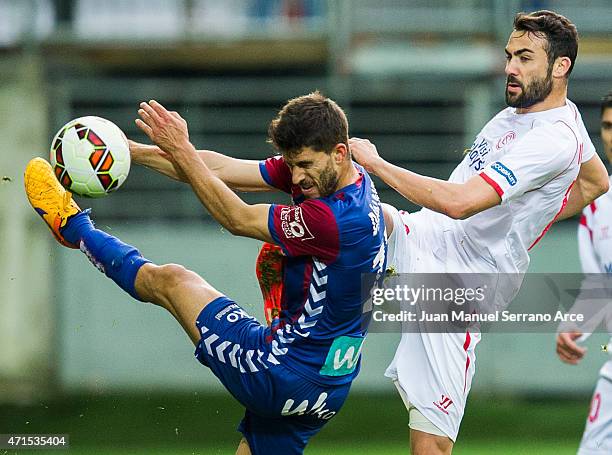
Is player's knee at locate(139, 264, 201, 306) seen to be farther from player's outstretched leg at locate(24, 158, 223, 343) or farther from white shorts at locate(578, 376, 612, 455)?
white shorts at locate(578, 376, 612, 455)

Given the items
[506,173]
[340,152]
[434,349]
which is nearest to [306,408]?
[434,349]

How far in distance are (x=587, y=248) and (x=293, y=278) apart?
251 centimetres

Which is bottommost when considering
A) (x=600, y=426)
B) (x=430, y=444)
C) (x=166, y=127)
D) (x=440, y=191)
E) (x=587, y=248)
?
(x=600, y=426)

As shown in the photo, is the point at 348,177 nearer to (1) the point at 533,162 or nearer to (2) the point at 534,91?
(1) the point at 533,162

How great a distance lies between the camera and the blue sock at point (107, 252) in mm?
5484

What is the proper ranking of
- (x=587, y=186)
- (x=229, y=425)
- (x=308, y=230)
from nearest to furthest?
(x=308, y=230), (x=587, y=186), (x=229, y=425)

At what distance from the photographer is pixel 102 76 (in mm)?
13859

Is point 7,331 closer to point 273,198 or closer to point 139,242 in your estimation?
point 139,242

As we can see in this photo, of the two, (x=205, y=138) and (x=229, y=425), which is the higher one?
(x=205, y=138)

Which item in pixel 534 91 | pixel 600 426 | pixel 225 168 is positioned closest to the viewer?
pixel 534 91

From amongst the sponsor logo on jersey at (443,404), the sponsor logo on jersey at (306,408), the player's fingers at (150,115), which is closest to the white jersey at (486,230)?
the sponsor logo on jersey at (443,404)

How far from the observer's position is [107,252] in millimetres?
5562

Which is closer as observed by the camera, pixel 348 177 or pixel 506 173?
pixel 348 177

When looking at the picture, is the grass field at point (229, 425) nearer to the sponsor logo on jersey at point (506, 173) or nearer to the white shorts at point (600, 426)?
the white shorts at point (600, 426)
